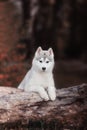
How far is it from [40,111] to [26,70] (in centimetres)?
875

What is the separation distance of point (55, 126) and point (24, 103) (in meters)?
0.70

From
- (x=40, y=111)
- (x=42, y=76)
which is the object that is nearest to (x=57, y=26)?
(x=40, y=111)

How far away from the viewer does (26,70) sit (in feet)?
67.2

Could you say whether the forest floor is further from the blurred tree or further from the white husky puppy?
the white husky puppy

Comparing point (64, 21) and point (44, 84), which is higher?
point (44, 84)

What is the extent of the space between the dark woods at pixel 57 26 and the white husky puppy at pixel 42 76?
1294 cm

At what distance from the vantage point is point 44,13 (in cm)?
2673

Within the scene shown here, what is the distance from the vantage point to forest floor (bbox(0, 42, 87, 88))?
1883cm

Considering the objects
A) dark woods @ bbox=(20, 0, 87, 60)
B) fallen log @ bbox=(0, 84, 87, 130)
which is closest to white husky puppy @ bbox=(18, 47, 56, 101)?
fallen log @ bbox=(0, 84, 87, 130)

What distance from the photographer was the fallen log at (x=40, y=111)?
11711 mm

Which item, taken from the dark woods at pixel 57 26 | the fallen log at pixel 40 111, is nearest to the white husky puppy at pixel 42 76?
the fallen log at pixel 40 111

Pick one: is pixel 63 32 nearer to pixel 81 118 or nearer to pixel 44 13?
pixel 44 13

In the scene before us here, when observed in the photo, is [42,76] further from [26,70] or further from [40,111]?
[26,70]

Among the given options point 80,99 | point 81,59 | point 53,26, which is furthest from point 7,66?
point 81,59
